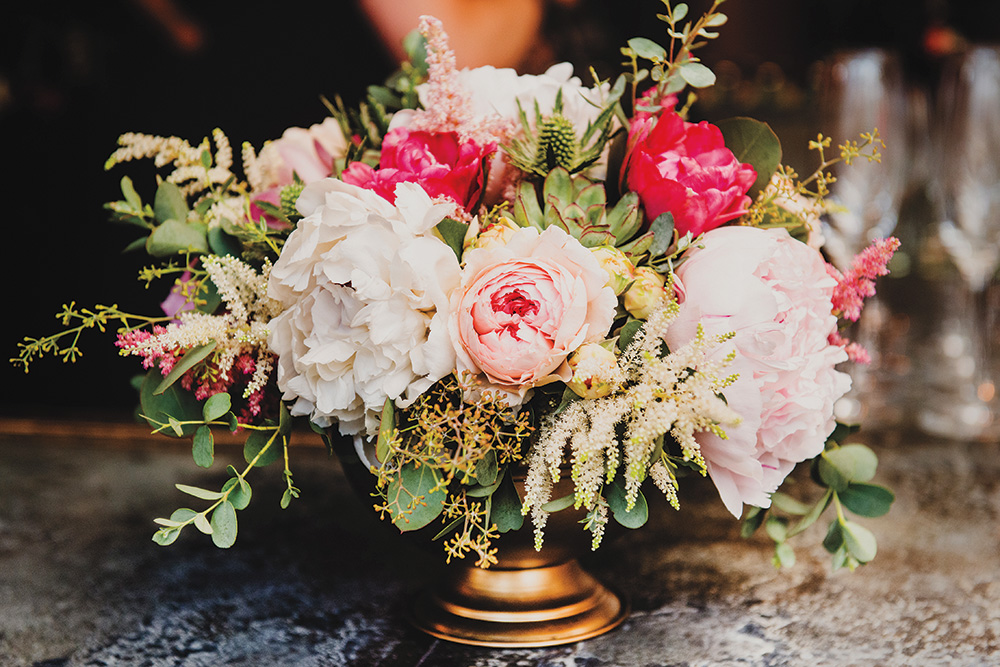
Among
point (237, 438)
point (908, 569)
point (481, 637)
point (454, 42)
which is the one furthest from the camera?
point (454, 42)

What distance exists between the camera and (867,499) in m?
0.72

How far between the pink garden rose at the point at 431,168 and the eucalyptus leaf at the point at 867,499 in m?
0.39

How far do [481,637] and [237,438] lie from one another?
28.5 inches

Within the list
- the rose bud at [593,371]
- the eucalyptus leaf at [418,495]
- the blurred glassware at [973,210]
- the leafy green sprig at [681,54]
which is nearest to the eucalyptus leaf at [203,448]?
the eucalyptus leaf at [418,495]

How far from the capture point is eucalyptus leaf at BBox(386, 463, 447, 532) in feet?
1.87

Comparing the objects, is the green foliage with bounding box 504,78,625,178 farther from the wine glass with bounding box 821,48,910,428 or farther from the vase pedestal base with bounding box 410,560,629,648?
the wine glass with bounding box 821,48,910,428

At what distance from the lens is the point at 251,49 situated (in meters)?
1.84

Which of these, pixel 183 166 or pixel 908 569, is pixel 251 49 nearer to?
pixel 183 166

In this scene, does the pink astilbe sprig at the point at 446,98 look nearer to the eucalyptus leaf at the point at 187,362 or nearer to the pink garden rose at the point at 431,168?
the pink garden rose at the point at 431,168

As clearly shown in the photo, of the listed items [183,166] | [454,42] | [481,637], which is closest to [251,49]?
[454,42]

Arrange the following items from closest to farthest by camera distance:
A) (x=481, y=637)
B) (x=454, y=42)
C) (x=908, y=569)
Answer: (x=481, y=637)
(x=908, y=569)
(x=454, y=42)

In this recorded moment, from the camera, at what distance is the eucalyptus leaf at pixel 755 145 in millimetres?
659

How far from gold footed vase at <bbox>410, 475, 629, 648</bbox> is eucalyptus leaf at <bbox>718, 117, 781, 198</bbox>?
30 cm

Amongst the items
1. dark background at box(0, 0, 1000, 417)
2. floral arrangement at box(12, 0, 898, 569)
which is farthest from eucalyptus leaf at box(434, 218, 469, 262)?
dark background at box(0, 0, 1000, 417)
